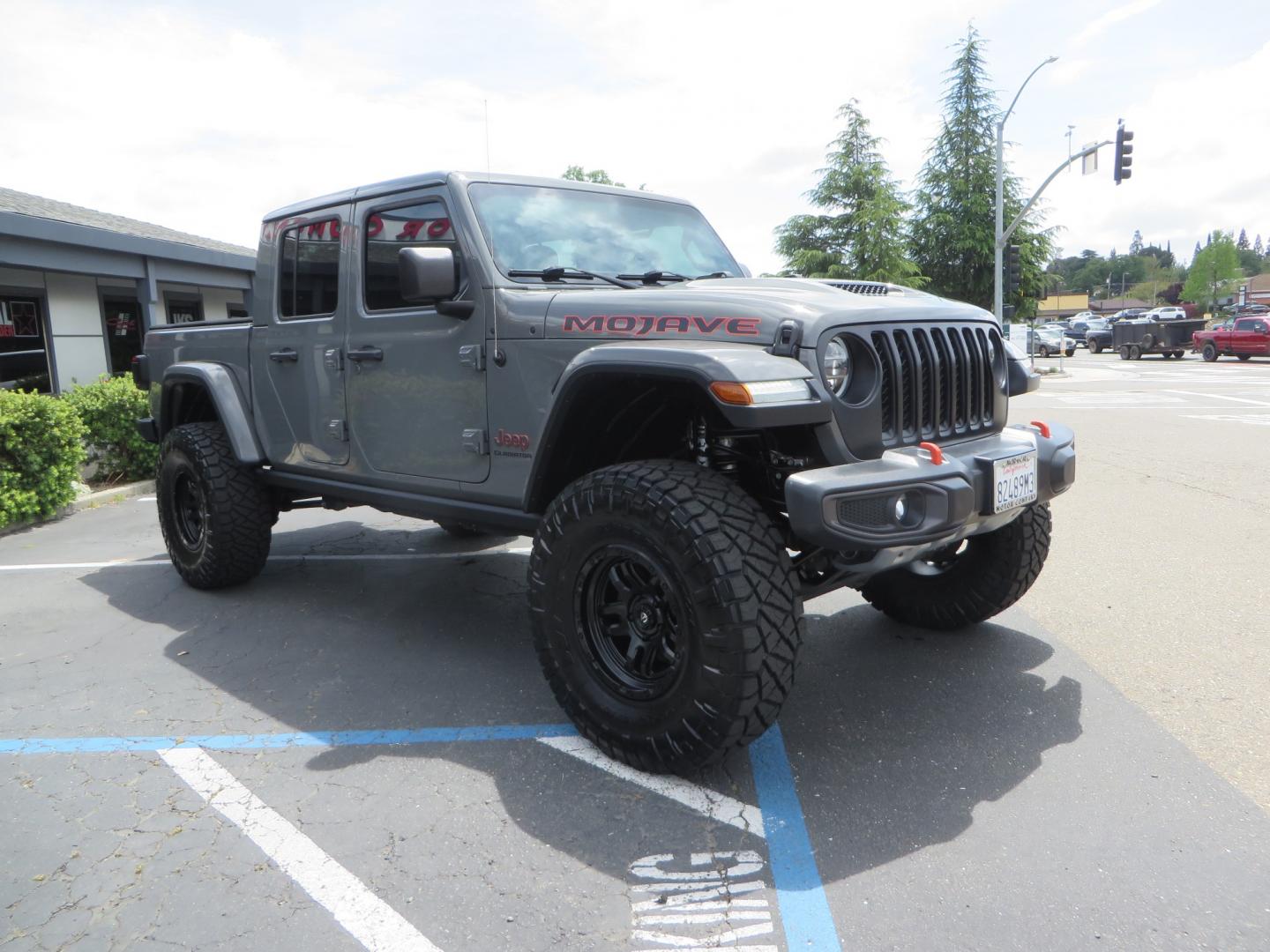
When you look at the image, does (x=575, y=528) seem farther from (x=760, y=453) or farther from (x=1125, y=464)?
(x=1125, y=464)

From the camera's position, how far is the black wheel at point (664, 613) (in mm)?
2691

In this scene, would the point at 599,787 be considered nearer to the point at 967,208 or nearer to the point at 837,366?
the point at 837,366

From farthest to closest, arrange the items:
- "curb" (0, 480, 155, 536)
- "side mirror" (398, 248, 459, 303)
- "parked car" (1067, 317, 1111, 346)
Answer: "parked car" (1067, 317, 1111, 346), "curb" (0, 480, 155, 536), "side mirror" (398, 248, 459, 303)

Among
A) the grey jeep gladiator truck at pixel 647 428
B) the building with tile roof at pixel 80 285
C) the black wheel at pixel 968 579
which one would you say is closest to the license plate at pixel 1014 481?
the grey jeep gladiator truck at pixel 647 428

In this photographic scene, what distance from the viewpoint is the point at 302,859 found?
8.54 feet

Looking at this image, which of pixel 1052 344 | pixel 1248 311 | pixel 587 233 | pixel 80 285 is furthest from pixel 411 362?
pixel 1248 311

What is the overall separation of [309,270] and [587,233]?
1.58 m

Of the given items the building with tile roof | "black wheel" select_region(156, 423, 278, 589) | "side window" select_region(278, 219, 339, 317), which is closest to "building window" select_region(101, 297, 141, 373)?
the building with tile roof

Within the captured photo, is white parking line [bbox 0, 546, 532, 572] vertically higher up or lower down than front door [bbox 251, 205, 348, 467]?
lower down

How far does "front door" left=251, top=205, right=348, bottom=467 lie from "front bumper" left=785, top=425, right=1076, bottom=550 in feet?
8.46

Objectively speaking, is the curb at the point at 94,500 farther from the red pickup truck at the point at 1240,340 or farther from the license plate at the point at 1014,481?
the red pickup truck at the point at 1240,340

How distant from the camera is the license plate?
3.00 meters

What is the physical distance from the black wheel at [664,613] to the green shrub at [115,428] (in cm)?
761

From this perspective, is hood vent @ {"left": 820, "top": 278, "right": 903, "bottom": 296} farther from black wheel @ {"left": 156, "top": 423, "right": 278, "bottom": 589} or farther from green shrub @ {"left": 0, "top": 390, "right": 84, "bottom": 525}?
green shrub @ {"left": 0, "top": 390, "right": 84, "bottom": 525}
